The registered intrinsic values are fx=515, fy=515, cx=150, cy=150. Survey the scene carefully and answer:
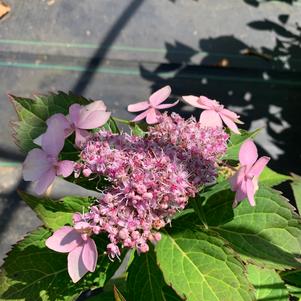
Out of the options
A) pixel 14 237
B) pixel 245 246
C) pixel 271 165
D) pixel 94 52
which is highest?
pixel 245 246

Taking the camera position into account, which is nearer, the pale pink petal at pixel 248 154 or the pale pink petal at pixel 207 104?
the pale pink petal at pixel 248 154

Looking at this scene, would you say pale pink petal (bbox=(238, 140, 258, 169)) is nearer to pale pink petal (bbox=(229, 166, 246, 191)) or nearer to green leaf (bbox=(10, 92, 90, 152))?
pale pink petal (bbox=(229, 166, 246, 191))

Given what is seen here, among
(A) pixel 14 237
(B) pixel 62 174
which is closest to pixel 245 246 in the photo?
(B) pixel 62 174

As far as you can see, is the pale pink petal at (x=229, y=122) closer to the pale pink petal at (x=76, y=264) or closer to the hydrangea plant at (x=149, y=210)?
the hydrangea plant at (x=149, y=210)

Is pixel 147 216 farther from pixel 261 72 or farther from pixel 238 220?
pixel 261 72

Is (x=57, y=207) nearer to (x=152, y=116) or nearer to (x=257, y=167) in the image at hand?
(x=152, y=116)

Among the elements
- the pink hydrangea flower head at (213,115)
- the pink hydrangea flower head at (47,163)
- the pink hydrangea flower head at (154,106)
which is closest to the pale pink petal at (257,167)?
the pink hydrangea flower head at (213,115)
